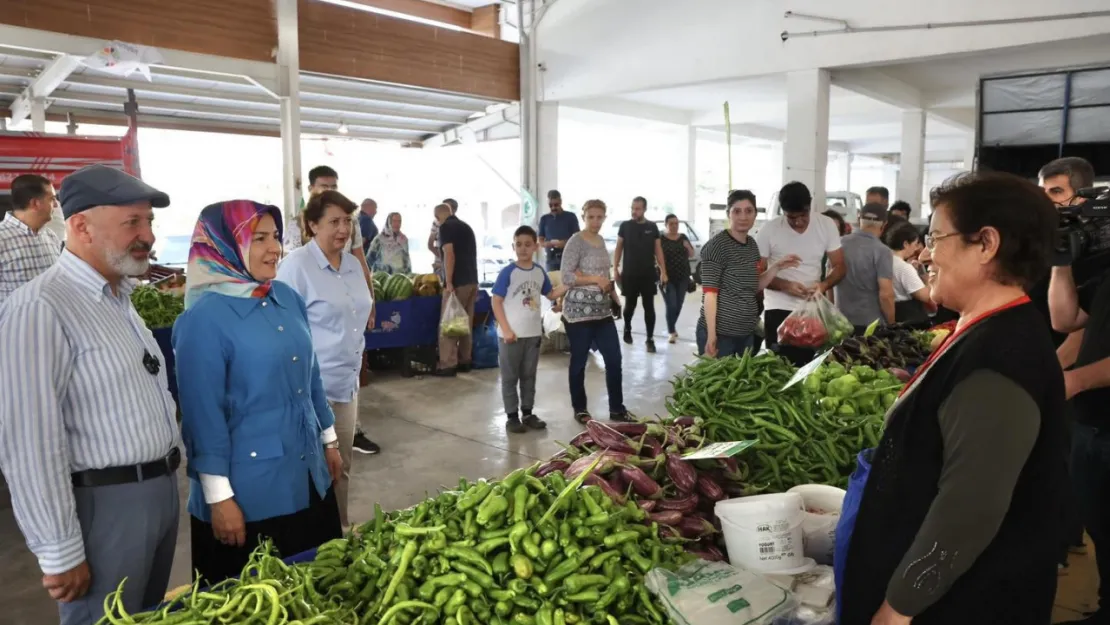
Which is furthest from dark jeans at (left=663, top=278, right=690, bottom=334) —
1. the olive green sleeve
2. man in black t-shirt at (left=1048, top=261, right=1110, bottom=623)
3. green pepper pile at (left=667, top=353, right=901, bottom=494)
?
the olive green sleeve

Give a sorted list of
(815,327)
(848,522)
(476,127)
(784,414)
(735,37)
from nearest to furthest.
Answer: (848,522), (784,414), (815,327), (735,37), (476,127)

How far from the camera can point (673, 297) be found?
33.8 ft

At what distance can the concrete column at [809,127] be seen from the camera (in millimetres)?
9961

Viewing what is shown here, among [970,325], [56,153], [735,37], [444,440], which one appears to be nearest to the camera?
[970,325]

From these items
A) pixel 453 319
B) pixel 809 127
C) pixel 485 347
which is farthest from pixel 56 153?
pixel 809 127

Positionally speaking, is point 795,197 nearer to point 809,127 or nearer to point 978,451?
point 978,451

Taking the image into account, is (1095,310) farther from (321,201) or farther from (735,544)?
(321,201)

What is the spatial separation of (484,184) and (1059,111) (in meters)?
15.7

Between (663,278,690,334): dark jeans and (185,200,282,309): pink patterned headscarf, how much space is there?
814 cm

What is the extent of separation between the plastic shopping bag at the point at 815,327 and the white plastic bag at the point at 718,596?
2965mm

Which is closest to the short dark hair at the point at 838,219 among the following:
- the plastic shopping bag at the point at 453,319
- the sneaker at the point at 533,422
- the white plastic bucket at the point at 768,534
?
the sneaker at the point at 533,422

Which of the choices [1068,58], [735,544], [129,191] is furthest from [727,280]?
[1068,58]

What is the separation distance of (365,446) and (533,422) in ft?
4.58

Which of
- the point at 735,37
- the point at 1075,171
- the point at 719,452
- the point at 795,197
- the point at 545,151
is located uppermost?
the point at 735,37
